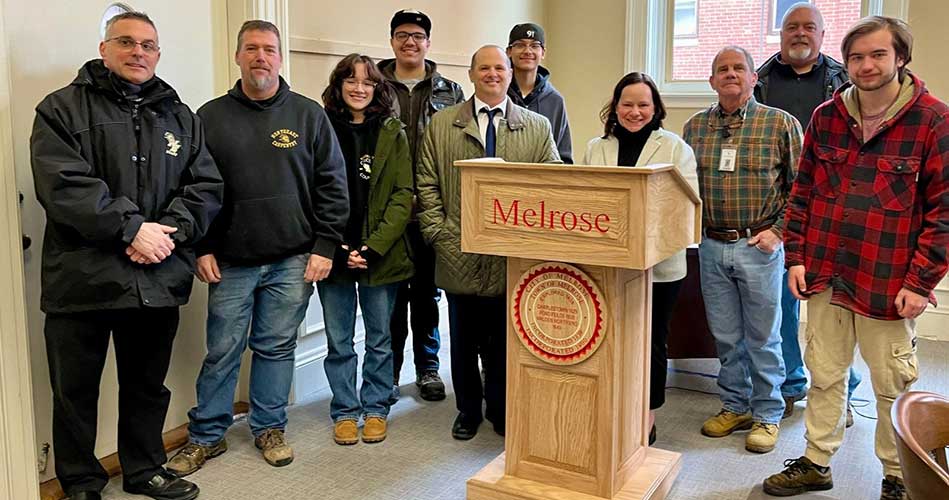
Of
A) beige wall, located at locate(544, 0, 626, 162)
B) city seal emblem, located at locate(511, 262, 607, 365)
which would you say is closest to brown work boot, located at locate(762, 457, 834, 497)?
city seal emblem, located at locate(511, 262, 607, 365)

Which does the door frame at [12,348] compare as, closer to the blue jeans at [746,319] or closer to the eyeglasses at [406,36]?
the eyeglasses at [406,36]

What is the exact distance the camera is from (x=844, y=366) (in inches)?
102

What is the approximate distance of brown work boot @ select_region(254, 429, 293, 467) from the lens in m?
2.96

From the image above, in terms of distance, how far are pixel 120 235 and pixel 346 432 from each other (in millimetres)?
1190

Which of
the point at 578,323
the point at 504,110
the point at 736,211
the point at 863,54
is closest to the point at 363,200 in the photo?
the point at 504,110

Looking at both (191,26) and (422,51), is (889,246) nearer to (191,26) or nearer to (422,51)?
(422,51)

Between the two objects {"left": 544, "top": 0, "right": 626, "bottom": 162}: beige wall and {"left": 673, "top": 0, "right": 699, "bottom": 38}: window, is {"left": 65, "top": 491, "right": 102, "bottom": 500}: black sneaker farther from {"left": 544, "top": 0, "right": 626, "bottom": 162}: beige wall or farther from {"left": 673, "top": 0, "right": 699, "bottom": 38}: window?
{"left": 673, "top": 0, "right": 699, "bottom": 38}: window

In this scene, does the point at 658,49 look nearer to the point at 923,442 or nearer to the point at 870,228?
the point at 870,228

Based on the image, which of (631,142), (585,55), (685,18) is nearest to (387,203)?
(631,142)

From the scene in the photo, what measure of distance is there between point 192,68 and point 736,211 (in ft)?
6.74

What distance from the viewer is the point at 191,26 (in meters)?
3.06

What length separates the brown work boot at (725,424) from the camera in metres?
3.25

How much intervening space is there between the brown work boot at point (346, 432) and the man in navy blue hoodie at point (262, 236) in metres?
0.21

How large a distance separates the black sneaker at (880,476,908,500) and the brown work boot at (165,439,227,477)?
225 cm
